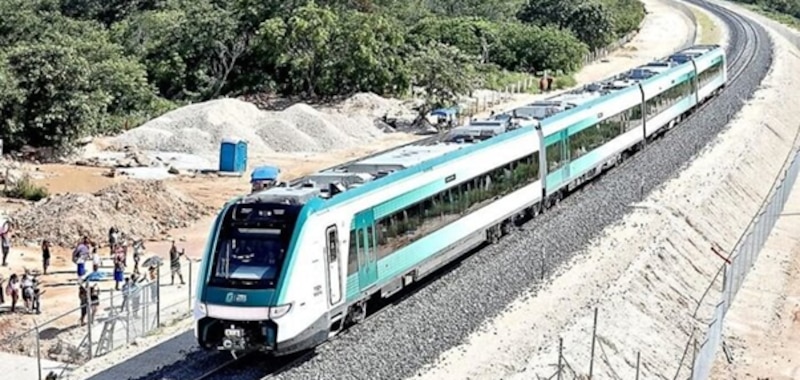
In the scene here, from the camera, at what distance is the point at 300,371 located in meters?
19.6

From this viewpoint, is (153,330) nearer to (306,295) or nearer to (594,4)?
(306,295)

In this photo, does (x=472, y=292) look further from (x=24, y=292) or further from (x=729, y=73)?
(x=729, y=73)

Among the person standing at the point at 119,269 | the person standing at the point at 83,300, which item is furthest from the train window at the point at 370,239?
the person standing at the point at 119,269

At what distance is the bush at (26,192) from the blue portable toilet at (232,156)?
8.44 meters

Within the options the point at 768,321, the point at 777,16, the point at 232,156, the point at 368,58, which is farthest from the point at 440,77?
the point at 777,16

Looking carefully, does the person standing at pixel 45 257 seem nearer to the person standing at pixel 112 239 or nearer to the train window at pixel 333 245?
the person standing at pixel 112 239

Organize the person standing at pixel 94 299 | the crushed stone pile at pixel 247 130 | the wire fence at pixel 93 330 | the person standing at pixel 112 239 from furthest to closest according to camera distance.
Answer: the crushed stone pile at pixel 247 130 → the person standing at pixel 112 239 → the person standing at pixel 94 299 → the wire fence at pixel 93 330

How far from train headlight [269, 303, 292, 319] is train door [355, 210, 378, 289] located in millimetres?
2568

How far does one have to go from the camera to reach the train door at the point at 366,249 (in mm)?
21062

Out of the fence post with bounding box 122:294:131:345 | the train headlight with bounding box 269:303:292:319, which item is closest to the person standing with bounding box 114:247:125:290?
the fence post with bounding box 122:294:131:345

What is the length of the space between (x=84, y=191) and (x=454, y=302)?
2556 centimetres

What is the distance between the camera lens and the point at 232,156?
158ft

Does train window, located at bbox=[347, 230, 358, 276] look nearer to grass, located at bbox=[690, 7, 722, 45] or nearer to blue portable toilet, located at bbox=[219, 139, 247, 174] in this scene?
blue portable toilet, located at bbox=[219, 139, 247, 174]

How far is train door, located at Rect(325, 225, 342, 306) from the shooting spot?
Result: 1983 cm
